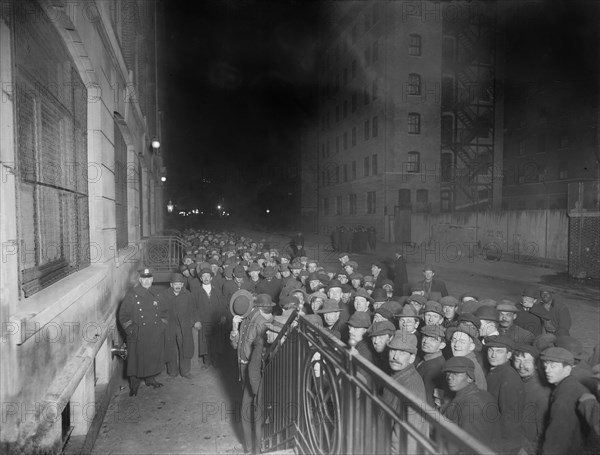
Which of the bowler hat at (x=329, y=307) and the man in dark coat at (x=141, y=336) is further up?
the bowler hat at (x=329, y=307)

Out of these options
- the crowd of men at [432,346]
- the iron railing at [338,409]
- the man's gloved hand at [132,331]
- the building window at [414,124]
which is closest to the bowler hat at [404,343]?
the crowd of men at [432,346]

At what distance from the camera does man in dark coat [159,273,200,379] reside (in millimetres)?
7469

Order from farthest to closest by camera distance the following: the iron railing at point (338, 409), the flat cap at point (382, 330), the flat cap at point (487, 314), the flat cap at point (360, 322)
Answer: the flat cap at point (487, 314) < the flat cap at point (360, 322) < the flat cap at point (382, 330) < the iron railing at point (338, 409)

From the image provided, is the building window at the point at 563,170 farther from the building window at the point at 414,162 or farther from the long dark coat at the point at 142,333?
the long dark coat at the point at 142,333

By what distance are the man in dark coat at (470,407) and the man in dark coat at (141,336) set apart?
16.1 ft

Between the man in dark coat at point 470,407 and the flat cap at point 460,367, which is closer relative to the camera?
the man in dark coat at point 470,407

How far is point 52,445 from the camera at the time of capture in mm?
3994

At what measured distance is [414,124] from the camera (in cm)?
3372

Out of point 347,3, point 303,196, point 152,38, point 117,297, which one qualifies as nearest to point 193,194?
point 303,196

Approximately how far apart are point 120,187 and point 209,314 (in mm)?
3280

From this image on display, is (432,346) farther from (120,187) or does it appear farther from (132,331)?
(120,187)

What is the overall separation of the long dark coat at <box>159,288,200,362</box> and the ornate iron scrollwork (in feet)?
14.7

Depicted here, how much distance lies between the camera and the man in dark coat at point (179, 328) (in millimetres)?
7469

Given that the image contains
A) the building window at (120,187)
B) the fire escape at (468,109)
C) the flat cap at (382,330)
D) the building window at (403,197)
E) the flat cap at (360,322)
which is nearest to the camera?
the flat cap at (382,330)
